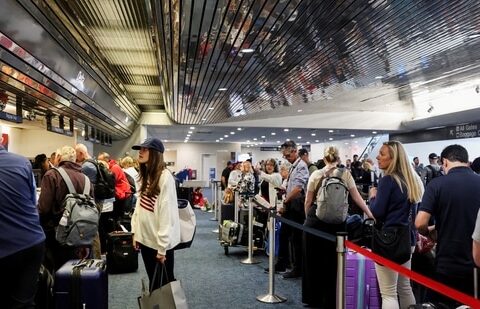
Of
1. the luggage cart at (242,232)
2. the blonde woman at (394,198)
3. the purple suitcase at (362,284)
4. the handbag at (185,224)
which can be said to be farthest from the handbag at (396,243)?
the luggage cart at (242,232)

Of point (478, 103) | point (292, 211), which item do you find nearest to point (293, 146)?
point (292, 211)

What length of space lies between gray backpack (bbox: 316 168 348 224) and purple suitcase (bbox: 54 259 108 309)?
2.02 meters

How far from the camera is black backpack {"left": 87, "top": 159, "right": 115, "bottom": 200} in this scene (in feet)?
20.2

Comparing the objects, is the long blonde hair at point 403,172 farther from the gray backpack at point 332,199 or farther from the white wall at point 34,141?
the white wall at point 34,141

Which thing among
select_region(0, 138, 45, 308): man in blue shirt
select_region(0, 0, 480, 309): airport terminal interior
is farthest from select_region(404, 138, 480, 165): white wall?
select_region(0, 138, 45, 308): man in blue shirt

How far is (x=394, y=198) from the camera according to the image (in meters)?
3.34

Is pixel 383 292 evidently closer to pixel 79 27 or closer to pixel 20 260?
pixel 20 260

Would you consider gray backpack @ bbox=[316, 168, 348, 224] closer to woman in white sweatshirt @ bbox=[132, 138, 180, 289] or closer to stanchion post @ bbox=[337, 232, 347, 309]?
stanchion post @ bbox=[337, 232, 347, 309]

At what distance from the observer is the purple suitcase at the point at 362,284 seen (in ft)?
13.7

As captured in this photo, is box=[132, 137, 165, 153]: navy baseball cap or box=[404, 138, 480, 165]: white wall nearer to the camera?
box=[132, 137, 165, 153]: navy baseball cap

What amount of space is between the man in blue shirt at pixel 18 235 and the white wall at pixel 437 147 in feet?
46.4

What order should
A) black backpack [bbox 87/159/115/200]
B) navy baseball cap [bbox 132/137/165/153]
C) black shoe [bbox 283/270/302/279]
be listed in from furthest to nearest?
black backpack [bbox 87/159/115/200]
black shoe [bbox 283/270/302/279]
navy baseball cap [bbox 132/137/165/153]

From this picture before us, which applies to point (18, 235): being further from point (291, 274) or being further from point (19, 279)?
point (291, 274)

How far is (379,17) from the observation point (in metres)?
4.94
